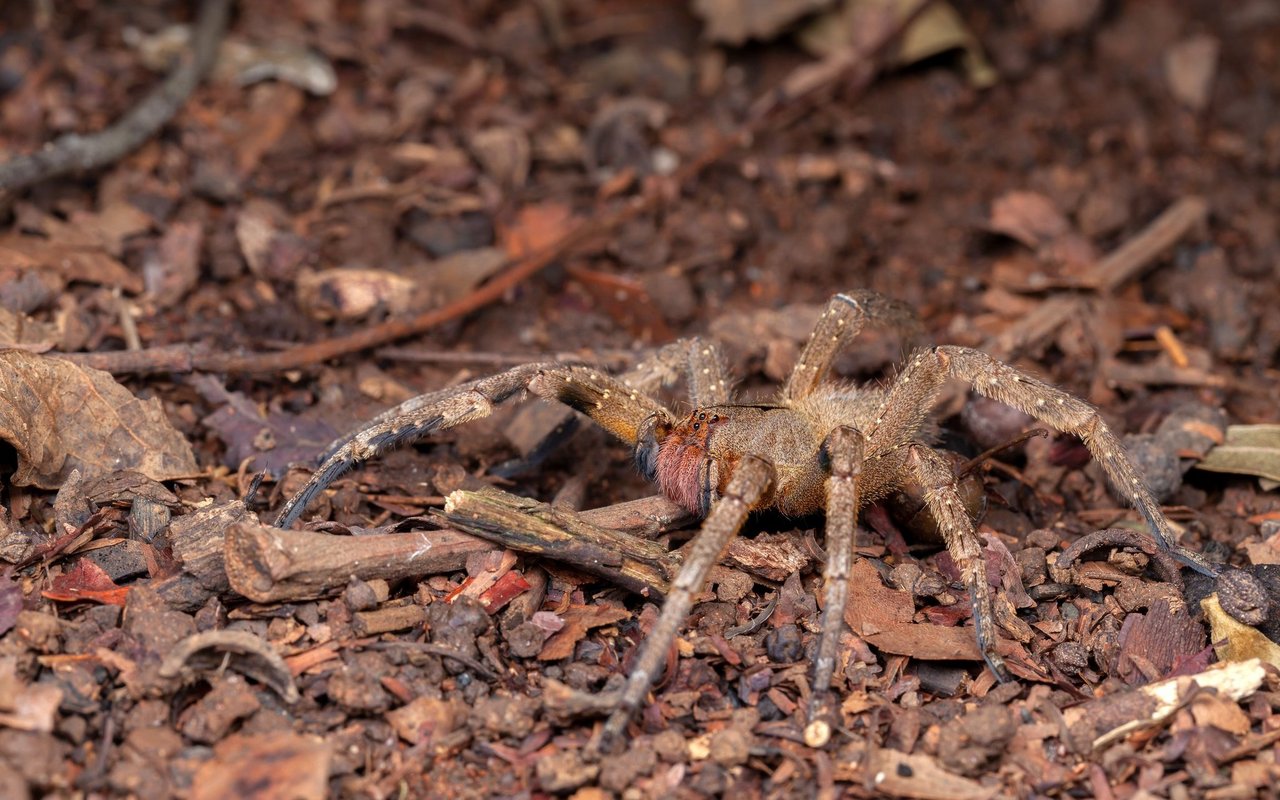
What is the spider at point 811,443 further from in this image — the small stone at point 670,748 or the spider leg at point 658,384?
the small stone at point 670,748

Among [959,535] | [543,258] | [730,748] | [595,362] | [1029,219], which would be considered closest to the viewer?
[730,748]

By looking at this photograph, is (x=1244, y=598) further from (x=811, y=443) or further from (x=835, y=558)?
(x=811, y=443)

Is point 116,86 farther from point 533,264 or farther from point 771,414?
point 771,414

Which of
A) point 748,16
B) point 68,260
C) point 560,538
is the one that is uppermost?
point 748,16

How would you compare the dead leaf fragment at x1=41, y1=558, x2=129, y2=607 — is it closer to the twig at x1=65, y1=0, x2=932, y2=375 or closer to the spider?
the spider

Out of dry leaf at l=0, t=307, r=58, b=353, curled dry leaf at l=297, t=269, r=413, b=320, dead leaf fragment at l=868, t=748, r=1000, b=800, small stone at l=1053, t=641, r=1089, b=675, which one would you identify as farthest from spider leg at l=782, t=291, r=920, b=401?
dry leaf at l=0, t=307, r=58, b=353

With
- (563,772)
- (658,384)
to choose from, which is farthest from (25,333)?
(563,772)
